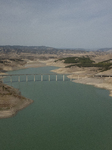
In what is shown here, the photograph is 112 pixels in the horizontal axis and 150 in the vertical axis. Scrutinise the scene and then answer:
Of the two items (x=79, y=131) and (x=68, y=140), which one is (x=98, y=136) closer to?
(x=79, y=131)

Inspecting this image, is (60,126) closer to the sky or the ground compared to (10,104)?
closer to the ground

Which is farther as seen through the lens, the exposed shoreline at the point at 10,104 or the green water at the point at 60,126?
the exposed shoreline at the point at 10,104

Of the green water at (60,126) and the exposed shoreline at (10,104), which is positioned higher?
the exposed shoreline at (10,104)

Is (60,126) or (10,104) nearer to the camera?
(60,126)

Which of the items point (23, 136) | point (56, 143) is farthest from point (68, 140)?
point (23, 136)

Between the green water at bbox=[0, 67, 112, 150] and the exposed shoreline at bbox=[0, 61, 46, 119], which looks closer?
the green water at bbox=[0, 67, 112, 150]

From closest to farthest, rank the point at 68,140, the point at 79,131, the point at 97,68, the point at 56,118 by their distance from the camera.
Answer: the point at 68,140 → the point at 79,131 → the point at 56,118 → the point at 97,68

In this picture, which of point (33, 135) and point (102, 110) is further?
point (102, 110)

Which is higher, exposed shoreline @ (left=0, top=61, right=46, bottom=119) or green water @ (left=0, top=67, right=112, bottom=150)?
exposed shoreline @ (left=0, top=61, right=46, bottom=119)
